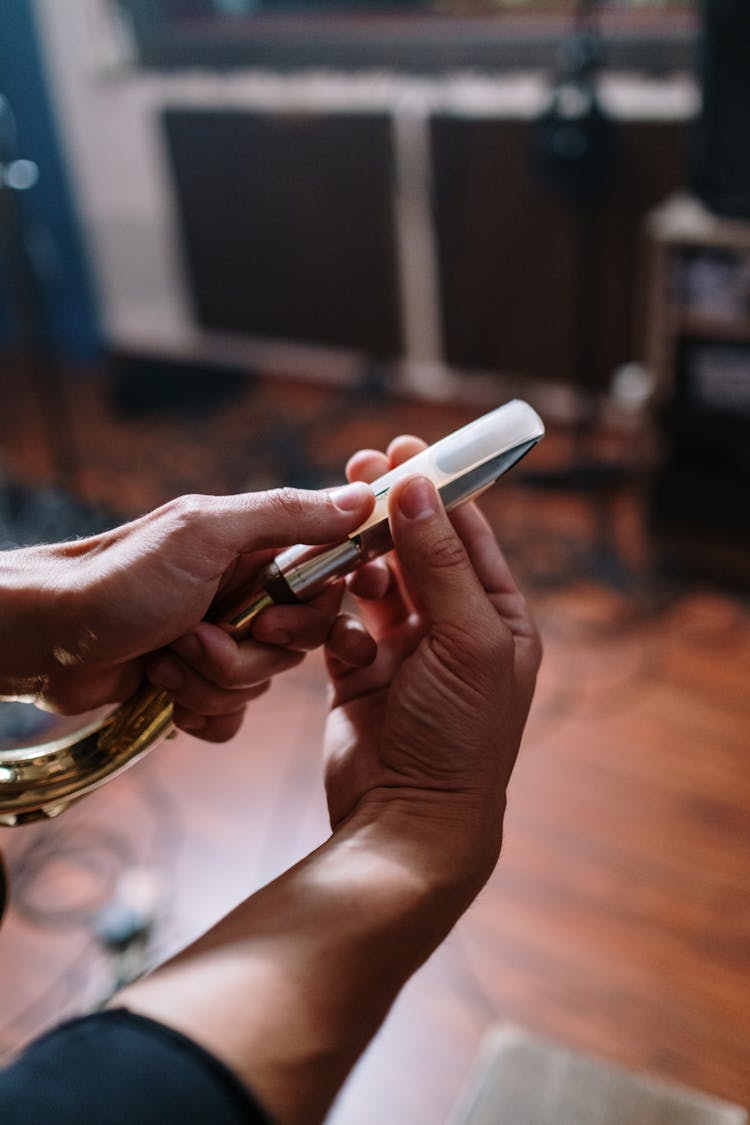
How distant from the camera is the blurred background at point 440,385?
4.45ft

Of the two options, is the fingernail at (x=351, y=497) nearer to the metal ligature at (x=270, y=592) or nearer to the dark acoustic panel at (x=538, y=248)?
the metal ligature at (x=270, y=592)

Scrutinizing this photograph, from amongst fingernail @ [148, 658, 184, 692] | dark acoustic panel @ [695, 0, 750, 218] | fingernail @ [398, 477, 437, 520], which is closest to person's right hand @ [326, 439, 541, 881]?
fingernail @ [398, 477, 437, 520]

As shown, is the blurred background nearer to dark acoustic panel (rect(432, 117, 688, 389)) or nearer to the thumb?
dark acoustic panel (rect(432, 117, 688, 389))

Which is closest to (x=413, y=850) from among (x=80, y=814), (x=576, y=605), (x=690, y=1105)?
(x=690, y=1105)

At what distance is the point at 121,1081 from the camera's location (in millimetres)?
376

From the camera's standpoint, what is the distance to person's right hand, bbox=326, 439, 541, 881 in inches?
21.9

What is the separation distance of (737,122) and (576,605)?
2.85ft

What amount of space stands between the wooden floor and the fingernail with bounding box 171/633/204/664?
0.47 meters

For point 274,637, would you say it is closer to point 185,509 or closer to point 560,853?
point 185,509

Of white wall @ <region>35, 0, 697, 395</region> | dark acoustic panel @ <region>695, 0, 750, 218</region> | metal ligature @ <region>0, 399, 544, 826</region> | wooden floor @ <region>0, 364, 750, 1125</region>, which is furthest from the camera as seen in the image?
white wall @ <region>35, 0, 697, 395</region>

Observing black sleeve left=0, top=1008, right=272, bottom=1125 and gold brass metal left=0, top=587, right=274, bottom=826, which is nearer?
black sleeve left=0, top=1008, right=272, bottom=1125

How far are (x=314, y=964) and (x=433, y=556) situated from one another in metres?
0.21

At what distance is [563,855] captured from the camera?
1.47m

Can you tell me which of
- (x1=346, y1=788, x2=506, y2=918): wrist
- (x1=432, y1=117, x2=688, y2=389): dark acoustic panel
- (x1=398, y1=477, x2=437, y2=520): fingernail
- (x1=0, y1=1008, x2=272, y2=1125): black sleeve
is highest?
(x1=398, y1=477, x2=437, y2=520): fingernail
